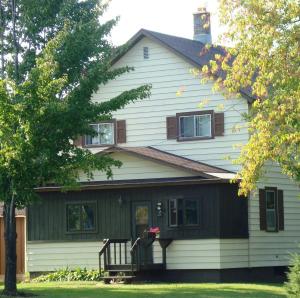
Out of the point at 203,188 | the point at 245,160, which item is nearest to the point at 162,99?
the point at 203,188

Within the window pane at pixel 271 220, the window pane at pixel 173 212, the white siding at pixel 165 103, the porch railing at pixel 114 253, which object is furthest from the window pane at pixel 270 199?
the porch railing at pixel 114 253

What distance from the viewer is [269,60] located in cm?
1823

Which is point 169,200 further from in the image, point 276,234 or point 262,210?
point 276,234

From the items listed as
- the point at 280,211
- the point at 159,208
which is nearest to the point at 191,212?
the point at 159,208

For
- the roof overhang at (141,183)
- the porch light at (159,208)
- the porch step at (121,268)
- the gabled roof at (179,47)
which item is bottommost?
the porch step at (121,268)

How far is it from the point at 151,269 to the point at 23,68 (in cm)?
844

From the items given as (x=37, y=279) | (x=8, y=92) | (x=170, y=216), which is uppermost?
(x=8, y=92)

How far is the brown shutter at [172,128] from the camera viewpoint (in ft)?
94.3

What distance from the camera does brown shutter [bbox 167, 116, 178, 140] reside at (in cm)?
2873

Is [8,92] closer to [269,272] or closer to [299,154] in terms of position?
[299,154]

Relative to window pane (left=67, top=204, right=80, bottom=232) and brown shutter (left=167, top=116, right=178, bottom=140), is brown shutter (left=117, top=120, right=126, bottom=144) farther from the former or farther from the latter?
window pane (left=67, top=204, right=80, bottom=232)

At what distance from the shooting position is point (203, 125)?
28.3m

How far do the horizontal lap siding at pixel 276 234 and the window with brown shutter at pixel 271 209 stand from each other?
6.2 inches

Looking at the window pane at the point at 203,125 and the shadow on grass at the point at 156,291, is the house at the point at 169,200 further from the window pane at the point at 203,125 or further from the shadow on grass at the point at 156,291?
the shadow on grass at the point at 156,291
